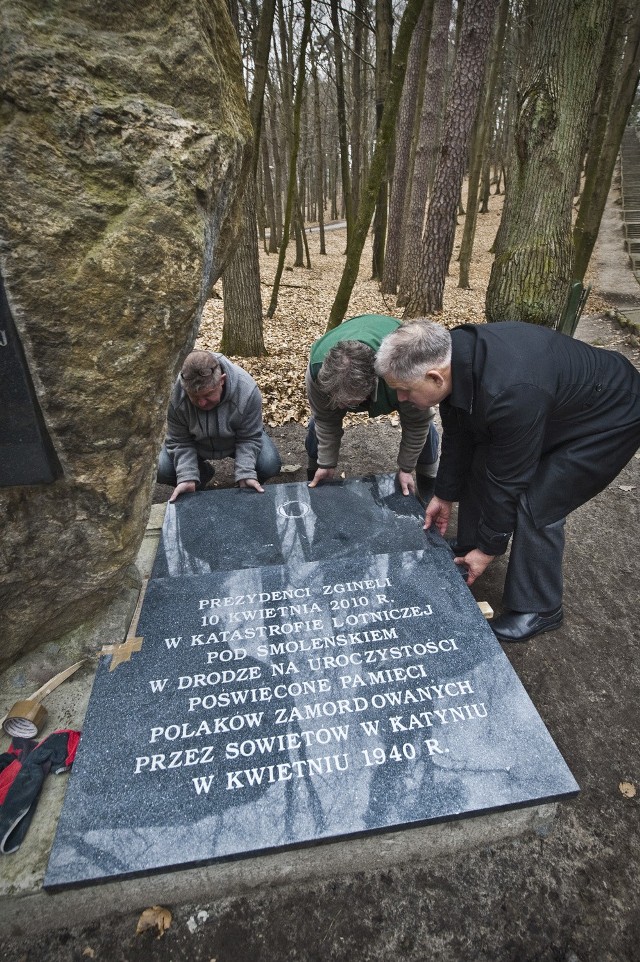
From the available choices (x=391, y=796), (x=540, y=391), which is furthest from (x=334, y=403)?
(x=391, y=796)

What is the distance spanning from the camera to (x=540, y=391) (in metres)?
2.30

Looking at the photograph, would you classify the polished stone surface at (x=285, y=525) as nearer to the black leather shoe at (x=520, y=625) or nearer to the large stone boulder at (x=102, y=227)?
the black leather shoe at (x=520, y=625)

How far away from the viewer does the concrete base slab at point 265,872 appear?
5.77ft

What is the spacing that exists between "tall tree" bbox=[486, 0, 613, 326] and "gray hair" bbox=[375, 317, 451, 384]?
306 cm

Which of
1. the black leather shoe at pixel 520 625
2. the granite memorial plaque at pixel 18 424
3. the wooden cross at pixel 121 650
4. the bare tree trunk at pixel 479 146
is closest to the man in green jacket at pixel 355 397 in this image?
the black leather shoe at pixel 520 625

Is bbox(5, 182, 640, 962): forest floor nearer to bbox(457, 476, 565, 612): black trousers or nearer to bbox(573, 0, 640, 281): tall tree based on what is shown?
bbox(457, 476, 565, 612): black trousers

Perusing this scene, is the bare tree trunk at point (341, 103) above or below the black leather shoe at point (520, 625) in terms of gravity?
above

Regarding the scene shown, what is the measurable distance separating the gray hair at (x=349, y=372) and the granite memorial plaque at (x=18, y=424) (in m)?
1.47

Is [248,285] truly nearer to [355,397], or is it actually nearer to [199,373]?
[199,373]

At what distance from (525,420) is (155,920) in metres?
2.45

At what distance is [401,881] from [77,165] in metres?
2.85

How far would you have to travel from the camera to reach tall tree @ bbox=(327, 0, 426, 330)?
4.69 metres

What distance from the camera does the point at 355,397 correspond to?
9.37 ft

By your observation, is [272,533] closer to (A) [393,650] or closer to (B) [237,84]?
(A) [393,650]
